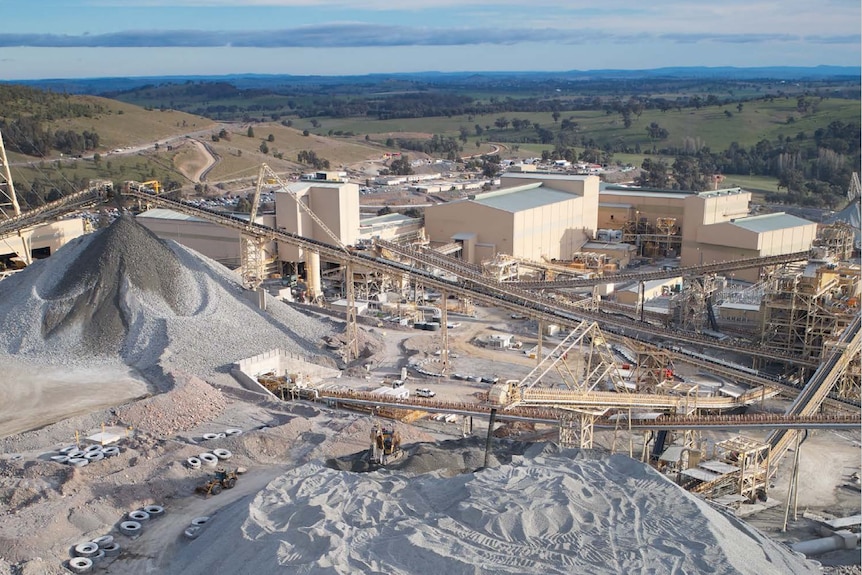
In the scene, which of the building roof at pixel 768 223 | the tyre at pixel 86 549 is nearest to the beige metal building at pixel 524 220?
the building roof at pixel 768 223

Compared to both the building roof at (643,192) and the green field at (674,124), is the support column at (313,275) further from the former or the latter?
the green field at (674,124)

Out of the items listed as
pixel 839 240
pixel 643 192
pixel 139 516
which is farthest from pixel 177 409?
pixel 643 192

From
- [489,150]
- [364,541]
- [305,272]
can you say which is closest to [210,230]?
[305,272]

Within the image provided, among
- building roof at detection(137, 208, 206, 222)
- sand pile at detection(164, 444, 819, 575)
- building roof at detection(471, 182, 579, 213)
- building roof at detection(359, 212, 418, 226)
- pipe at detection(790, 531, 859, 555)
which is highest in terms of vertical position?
building roof at detection(471, 182, 579, 213)

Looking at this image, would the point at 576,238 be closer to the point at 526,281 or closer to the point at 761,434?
the point at 526,281

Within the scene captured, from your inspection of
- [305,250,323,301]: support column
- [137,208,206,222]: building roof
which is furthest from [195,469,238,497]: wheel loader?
[137,208,206,222]: building roof

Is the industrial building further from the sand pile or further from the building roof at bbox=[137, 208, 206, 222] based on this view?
the sand pile
